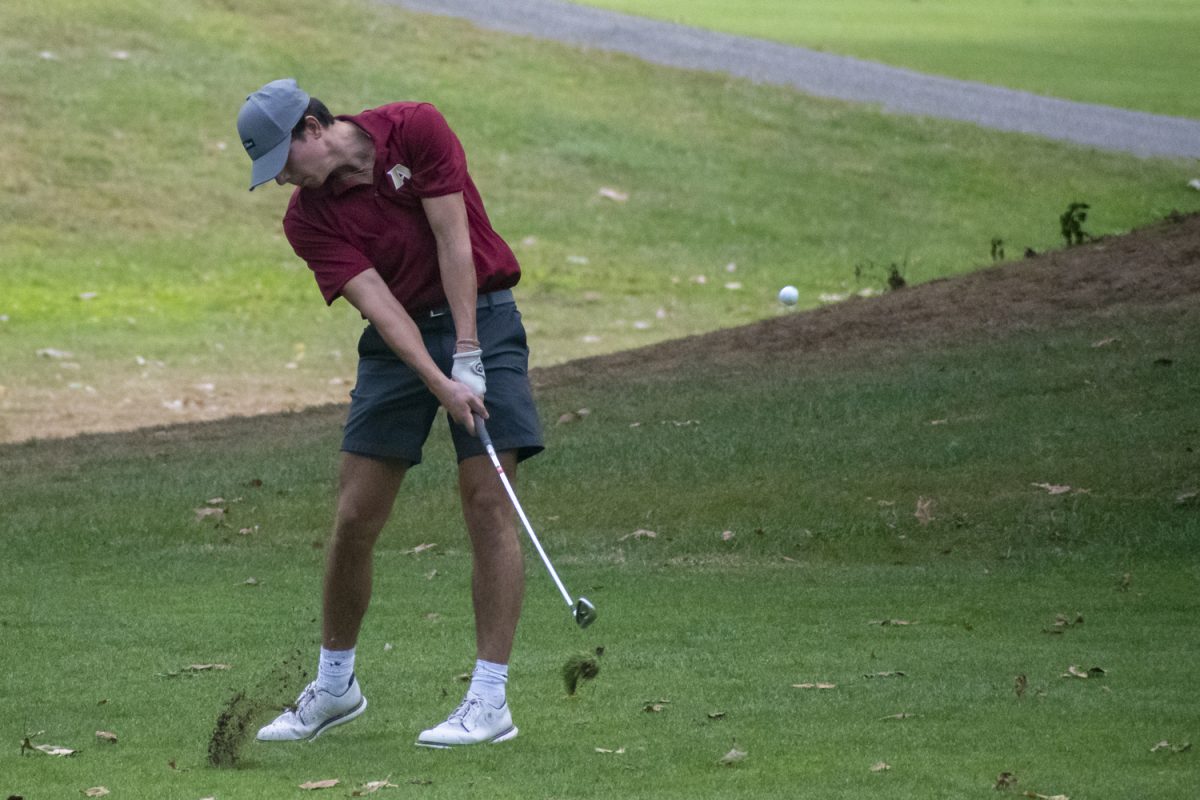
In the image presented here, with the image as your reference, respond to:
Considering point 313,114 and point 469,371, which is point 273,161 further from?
point 469,371

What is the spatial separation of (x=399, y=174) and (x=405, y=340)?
48 cm

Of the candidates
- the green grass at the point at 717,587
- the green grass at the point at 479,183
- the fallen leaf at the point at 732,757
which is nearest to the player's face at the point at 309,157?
the green grass at the point at 717,587

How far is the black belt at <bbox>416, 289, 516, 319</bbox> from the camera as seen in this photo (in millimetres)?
5898

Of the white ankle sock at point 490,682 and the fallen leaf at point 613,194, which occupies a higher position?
the white ankle sock at point 490,682

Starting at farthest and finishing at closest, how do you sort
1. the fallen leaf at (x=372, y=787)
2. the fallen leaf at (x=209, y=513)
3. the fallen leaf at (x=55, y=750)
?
the fallen leaf at (x=209, y=513), the fallen leaf at (x=55, y=750), the fallen leaf at (x=372, y=787)

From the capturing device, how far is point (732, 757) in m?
5.45

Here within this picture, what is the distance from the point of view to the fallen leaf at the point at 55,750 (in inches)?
228

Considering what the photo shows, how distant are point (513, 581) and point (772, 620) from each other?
2240 mm

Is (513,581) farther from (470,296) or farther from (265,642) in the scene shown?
(265,642)

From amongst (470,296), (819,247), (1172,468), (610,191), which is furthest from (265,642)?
(610,191)

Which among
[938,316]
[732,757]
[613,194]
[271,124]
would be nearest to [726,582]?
[732,757]

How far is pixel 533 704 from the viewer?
6.33 m

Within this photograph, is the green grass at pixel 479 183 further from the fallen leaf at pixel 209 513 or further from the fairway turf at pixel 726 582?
the fallen leaf at pixel 209 513

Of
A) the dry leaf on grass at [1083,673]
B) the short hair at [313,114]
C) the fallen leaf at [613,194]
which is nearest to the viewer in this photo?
the short hair at [313,114]
